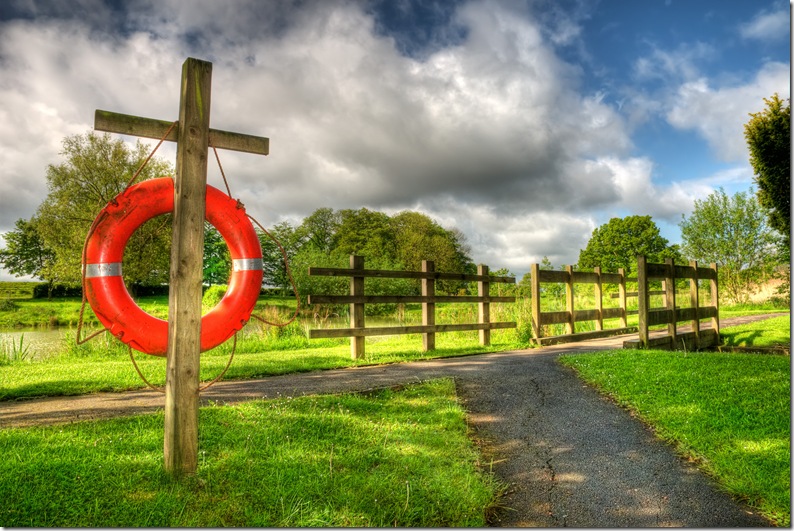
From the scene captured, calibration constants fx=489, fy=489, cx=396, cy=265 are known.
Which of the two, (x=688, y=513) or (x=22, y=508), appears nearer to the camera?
(x=22, y=508)

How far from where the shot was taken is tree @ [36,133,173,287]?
836 inches

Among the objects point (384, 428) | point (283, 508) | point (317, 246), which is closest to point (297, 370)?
point (384, 428)

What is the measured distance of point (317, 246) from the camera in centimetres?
3934

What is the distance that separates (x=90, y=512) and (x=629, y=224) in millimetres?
40456

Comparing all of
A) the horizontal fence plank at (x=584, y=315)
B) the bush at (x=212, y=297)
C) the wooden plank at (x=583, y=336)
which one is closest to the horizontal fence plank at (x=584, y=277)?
the horizontal fence plank at (x=584, y=315)

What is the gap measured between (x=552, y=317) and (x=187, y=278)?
8.91 m

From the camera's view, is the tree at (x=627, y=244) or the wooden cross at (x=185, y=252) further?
the tree at (x=627, y=244)

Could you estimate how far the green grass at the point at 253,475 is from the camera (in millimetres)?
2857

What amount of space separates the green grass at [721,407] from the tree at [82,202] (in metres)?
19.9

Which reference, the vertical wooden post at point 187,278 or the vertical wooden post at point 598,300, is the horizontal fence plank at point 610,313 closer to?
the vertical wooden post at point 598,300

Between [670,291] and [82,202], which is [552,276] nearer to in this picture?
→ [670,291]

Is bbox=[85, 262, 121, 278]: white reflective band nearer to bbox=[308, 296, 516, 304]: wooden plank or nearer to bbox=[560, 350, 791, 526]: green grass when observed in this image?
bbox=[308, 296, 516, 304]: wooden plank

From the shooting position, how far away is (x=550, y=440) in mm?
4277

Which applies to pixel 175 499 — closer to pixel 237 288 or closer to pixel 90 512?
pixel 90 512
